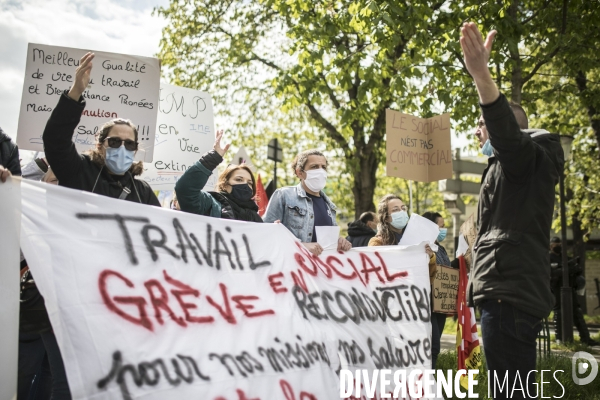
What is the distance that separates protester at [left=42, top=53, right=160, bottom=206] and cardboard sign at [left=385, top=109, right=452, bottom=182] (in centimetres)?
312

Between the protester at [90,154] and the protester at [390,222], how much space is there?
2.23 metres

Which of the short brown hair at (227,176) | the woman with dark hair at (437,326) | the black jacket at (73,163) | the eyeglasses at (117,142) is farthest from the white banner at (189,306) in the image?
the woman with dark hair at (437,326)

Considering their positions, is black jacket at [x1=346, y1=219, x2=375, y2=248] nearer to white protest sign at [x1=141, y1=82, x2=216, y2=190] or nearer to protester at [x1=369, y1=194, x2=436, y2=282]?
protester at [x1=369, y1=194, x2=436, y2=282]

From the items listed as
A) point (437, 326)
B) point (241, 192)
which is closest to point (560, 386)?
point (437, 326)

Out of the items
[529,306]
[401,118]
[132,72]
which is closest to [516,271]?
[529,306]

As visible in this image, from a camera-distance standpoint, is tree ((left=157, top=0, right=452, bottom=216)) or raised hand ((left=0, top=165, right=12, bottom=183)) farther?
tree ((left=157, top=0, right=452, bottom=216))

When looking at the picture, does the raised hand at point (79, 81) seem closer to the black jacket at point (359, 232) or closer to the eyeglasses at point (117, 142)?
the eyeglasses at point (117, 142)

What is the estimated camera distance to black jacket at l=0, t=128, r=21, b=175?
11.8 ft

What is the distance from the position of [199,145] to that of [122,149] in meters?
3.84

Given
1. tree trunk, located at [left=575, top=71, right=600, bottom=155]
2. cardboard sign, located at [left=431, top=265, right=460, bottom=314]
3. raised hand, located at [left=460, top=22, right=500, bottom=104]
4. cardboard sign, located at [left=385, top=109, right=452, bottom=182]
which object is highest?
tree trunk, located at [left=575, top=71, right=600, bottom=155]

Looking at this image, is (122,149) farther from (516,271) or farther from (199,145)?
(199,145)

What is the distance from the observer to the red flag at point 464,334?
5.42m

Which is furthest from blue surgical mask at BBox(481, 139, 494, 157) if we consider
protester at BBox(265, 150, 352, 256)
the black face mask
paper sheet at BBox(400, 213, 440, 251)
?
the black face mask

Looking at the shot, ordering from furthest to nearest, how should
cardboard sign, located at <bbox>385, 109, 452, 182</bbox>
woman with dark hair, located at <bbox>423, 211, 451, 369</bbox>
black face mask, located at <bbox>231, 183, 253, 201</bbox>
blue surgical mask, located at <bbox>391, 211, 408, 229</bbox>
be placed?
1. cardboard sign, located at <bbox>385, 109, 452, 182</bbox>
2. blue surgical mask, located at <bbox>391, 211, 408, 229</bbox>
3. woman with dark hair, located at <bbox>423, 211, 451, 369</bbox>
4. black face mask, located at <bbox>231, 183, 253, 201</bbox>
